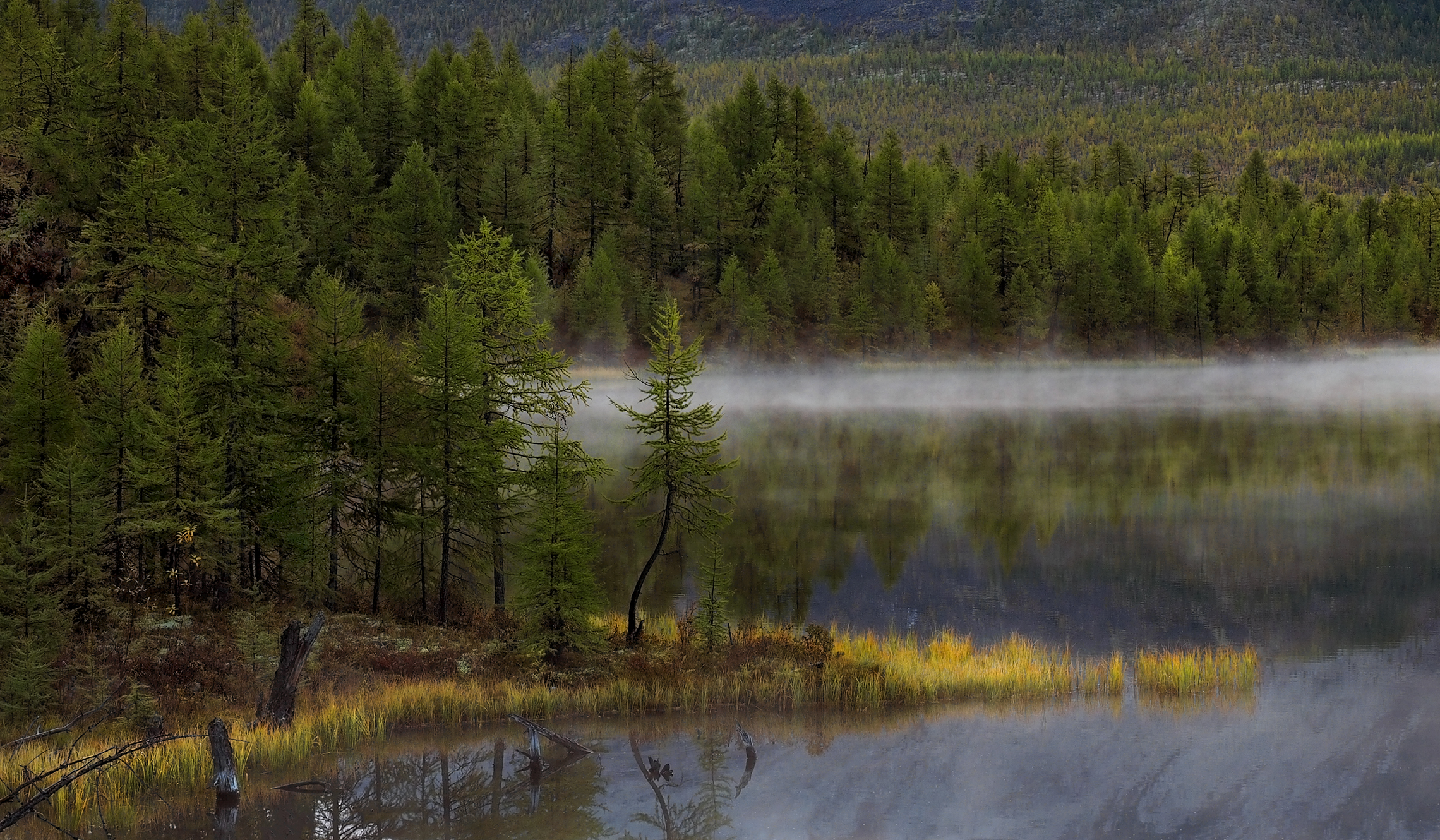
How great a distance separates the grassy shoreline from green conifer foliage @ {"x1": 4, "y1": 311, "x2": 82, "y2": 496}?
7.75 metres

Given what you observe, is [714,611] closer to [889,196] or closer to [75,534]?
[75,534]

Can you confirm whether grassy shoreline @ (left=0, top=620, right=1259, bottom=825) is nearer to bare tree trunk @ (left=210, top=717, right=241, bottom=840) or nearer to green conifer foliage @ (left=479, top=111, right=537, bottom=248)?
bare tree trunk @ (left=210, top=717, right=241, bottom=840)

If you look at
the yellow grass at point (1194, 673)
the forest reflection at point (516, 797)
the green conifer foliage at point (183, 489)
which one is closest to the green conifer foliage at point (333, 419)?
the green conifer foliage at point (183, 489)

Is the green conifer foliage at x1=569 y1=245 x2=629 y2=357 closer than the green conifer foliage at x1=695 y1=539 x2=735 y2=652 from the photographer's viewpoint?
No

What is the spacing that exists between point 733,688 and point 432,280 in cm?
5581

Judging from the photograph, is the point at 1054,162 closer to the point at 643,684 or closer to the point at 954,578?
the point at 954,578

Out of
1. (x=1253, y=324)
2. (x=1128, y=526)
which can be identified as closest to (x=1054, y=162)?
(x=1253, y=324)

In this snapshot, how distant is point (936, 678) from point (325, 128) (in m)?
72.0

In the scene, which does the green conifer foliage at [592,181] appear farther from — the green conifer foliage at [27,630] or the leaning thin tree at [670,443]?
the green conifer foliage at [27,630]

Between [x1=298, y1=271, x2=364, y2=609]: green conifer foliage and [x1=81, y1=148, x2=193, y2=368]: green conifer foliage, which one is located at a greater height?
[x1=81, y1=148, x2=193, y2=368]: green conifer foliage

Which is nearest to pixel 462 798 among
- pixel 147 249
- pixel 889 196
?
pixel 147 249

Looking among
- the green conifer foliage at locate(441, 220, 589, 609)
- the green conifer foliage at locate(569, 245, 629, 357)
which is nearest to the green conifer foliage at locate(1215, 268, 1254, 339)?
the green conifer foliage at locate(569, 245, 629, 357)

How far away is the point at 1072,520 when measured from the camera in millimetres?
42688

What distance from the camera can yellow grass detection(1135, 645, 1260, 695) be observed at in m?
22.8
